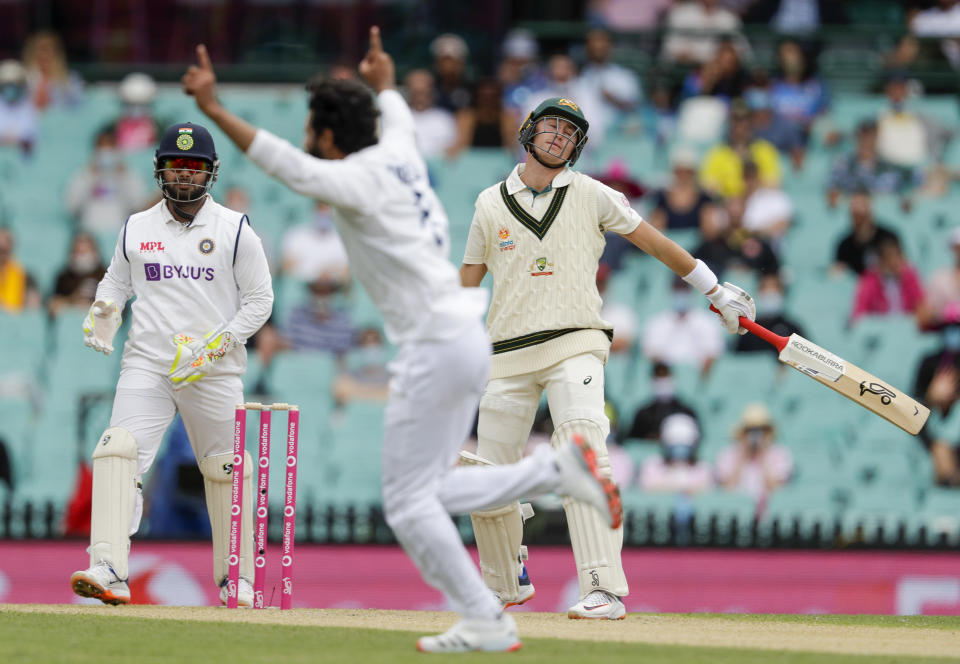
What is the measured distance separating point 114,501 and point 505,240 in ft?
7.29

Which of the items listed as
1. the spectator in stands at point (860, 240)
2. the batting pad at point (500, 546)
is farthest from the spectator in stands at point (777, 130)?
the batting pad at point (500, 546)

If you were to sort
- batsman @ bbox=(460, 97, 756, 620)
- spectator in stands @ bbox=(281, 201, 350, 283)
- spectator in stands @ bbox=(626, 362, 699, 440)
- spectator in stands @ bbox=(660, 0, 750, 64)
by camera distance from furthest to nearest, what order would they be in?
spectator in stands @ bbox=(660, 0, 750, 64) < spectator in stands @ bbox=(281, 201, 350, 283) < spectator in stands @ bbox=(626, 362, 699, 440) < batsman @ bbox=(460, 97, 756, 620)

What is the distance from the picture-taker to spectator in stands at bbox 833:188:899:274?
13867 mm

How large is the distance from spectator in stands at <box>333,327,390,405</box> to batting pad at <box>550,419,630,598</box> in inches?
206

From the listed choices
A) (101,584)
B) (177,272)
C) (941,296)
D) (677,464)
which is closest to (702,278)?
(177,272)

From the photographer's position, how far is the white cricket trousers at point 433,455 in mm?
5703

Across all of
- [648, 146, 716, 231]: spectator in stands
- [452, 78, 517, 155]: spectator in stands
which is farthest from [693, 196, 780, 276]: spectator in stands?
[452, 78, 517, 155]: spectator in stands

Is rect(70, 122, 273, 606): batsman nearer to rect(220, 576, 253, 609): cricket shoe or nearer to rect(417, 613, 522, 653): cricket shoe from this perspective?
rect(220, 576, 253, 609): cricket shoe

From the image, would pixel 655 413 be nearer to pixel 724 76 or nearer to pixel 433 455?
pixel 724 76

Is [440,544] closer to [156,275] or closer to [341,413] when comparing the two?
[156,275]

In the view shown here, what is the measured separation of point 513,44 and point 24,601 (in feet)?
27.0

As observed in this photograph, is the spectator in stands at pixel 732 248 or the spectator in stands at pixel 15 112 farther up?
the spectator in stands at pixel 15 112

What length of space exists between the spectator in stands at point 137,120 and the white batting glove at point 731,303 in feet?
30.1

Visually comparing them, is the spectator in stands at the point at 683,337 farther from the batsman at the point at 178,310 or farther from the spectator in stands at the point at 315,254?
the batsman at the point at 178,310
